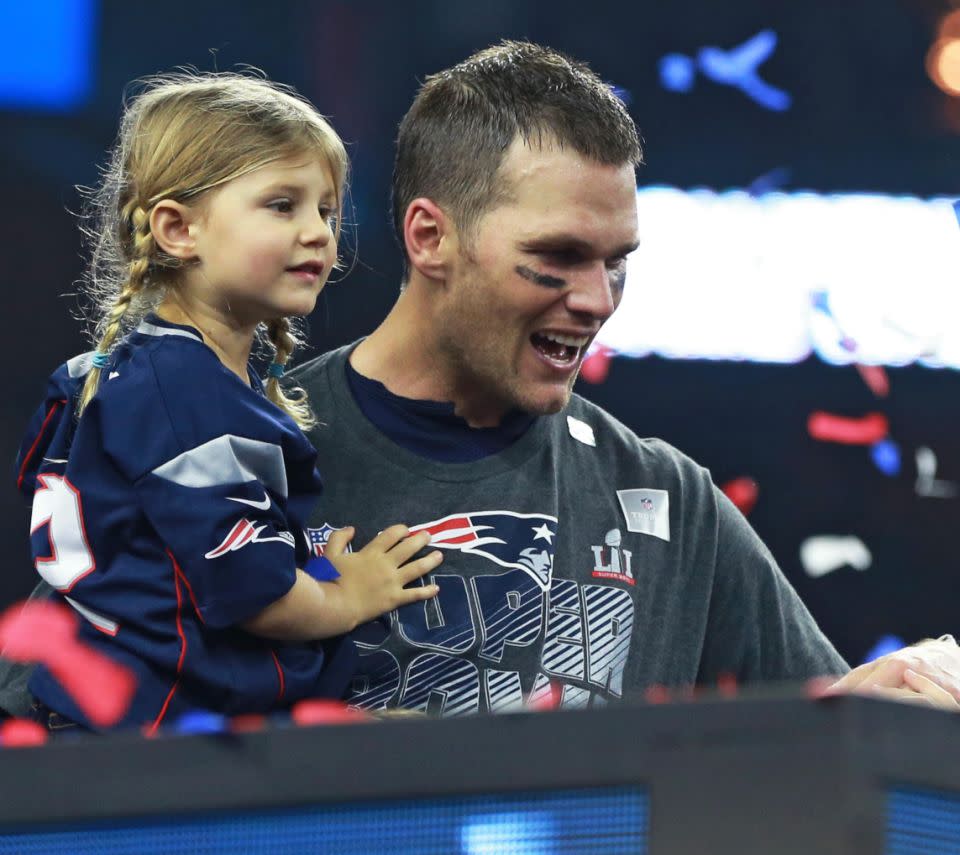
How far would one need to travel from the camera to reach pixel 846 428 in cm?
281

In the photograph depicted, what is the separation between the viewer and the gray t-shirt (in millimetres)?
1527

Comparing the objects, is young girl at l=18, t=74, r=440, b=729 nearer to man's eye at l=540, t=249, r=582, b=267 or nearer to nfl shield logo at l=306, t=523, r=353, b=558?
nfl shield logo at l=306, t=523, r=353, b=558

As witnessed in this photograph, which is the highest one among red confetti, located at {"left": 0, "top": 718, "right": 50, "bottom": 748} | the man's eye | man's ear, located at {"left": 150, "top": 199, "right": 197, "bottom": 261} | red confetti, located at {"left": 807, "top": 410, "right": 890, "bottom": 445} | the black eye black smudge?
man's ear, located at {"left": 150, "top": 199, "right": 197, "bottom": 261}

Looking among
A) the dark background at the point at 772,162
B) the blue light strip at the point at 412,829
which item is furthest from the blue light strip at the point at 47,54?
the blue light strip at the point at 412,829

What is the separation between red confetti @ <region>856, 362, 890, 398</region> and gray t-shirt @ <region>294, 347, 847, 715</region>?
1186mm

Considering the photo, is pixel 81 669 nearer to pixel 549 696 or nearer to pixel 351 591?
pixel 351 591

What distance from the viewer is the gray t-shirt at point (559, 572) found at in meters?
1.53

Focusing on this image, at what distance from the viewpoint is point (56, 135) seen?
258cm

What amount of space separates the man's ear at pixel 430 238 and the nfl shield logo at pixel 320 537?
12.4 inches

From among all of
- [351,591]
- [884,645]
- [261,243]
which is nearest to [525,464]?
[351,591]

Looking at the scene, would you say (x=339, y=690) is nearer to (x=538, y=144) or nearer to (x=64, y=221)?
(x=538, y=144)

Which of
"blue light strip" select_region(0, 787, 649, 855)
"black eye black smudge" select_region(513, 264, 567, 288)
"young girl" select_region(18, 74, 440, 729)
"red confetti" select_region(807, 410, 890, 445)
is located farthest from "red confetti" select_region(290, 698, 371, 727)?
"red confetti" select_region(807, 410, 890, 445)

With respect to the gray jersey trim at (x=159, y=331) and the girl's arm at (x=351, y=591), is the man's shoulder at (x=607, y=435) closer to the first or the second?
the girl's arm at (x=351, y=591)

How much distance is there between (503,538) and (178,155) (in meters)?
0.50
